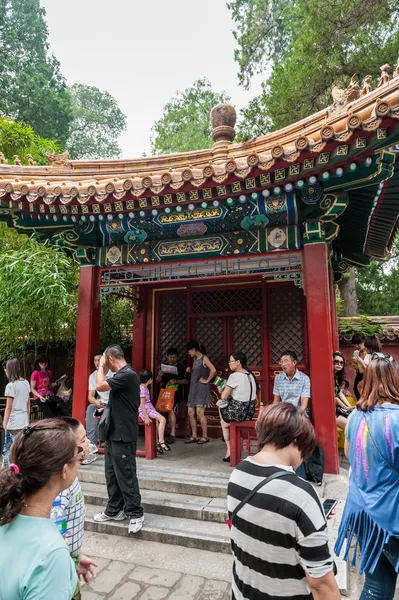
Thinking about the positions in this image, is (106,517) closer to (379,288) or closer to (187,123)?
(379,288)

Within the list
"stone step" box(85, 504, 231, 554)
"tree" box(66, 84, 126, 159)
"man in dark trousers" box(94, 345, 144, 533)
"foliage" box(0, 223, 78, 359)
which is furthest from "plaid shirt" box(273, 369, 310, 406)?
"tree" box(66, 84, 126, 159)

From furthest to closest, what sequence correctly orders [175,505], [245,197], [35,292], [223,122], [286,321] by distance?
[286,321] < [223,122] < [35,292] < [245,197] < [175,505]

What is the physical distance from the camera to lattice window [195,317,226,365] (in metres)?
6.65

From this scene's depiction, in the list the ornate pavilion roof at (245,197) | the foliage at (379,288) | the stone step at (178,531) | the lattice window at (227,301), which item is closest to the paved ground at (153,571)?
the stone step at (178,531)

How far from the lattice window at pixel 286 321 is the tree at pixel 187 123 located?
60.7 ft

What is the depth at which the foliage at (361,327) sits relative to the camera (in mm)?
7727

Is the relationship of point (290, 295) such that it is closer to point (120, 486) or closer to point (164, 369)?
point (164, 369)

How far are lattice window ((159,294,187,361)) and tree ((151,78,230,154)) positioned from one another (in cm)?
1782

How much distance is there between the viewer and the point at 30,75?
20.3 m

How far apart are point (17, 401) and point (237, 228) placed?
360 cm

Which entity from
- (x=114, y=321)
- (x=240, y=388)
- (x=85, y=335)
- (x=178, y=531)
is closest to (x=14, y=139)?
(x=114, y=321)

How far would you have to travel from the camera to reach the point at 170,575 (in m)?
2.97

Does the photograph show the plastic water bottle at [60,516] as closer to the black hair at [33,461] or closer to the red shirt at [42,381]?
the black hair at [33,461]

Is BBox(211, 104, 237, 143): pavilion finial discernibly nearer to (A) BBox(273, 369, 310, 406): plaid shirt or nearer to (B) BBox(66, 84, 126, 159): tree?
(A) BBox(273, 369, 310, 406): plaid shirt
